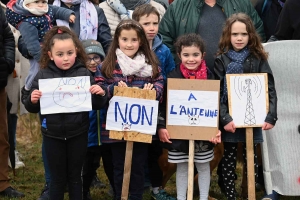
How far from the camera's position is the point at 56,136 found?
18.2ft

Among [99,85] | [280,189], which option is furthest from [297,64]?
[99,85]

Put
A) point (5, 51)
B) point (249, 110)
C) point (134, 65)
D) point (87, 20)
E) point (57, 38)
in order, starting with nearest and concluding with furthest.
A: point (57, 38)
point (134, 65)
point (249, 110)
point (87, 20)
point (5, 51)

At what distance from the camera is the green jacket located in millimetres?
6594

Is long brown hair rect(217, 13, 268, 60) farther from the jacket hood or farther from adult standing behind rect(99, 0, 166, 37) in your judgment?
adult standing behind rect(99, 0, 166, 37)

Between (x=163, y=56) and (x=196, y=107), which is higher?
(x=163, y=56)

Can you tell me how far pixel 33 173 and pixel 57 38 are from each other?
9.03 ft

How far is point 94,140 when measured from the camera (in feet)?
20.1

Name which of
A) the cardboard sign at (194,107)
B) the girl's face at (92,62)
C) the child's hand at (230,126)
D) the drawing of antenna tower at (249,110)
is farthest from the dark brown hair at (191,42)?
the girl's face at (92,62)

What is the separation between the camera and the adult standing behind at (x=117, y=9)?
22.0ft

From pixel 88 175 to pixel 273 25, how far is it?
247 cm

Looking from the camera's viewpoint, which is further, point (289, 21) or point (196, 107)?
point (289, 21)

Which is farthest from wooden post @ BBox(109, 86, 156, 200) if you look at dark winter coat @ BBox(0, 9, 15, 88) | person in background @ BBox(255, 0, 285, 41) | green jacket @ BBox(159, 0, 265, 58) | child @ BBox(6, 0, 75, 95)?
person in background @ BBox(255, 0, 285, 41)

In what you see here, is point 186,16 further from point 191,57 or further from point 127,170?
point 127,170

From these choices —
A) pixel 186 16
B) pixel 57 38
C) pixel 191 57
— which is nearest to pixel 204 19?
pixel 186 16
